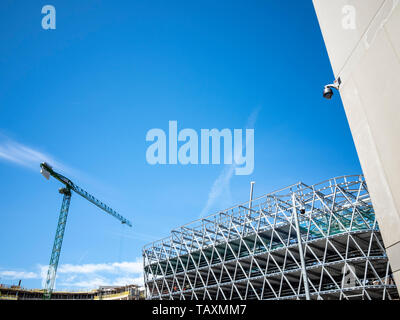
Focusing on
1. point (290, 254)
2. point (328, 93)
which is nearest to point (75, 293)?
point (290, 254)

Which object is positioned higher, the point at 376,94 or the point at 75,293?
the point at 75,293

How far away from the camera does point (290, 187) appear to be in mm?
33375

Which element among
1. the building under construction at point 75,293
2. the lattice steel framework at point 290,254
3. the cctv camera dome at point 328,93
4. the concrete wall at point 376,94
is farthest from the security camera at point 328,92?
the building under construction at point 75,293

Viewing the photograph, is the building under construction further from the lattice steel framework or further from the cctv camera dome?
the cctv camera dome

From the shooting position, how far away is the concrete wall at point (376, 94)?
13.4 feet

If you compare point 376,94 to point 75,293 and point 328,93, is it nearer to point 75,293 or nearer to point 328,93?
point 328,93

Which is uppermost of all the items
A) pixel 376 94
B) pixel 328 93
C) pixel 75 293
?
pixel 75 293

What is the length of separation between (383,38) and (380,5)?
0.47m

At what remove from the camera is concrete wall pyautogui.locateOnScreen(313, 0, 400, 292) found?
4090 mm

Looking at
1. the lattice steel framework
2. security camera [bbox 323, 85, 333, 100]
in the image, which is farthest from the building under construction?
security camera [bbox 323, 85, 333, 100]

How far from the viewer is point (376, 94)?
175 inches

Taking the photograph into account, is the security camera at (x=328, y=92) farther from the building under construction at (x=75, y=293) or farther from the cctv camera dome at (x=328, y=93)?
the building under construction at (x=75, y=293)

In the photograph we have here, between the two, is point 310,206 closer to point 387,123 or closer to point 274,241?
point 274,241
